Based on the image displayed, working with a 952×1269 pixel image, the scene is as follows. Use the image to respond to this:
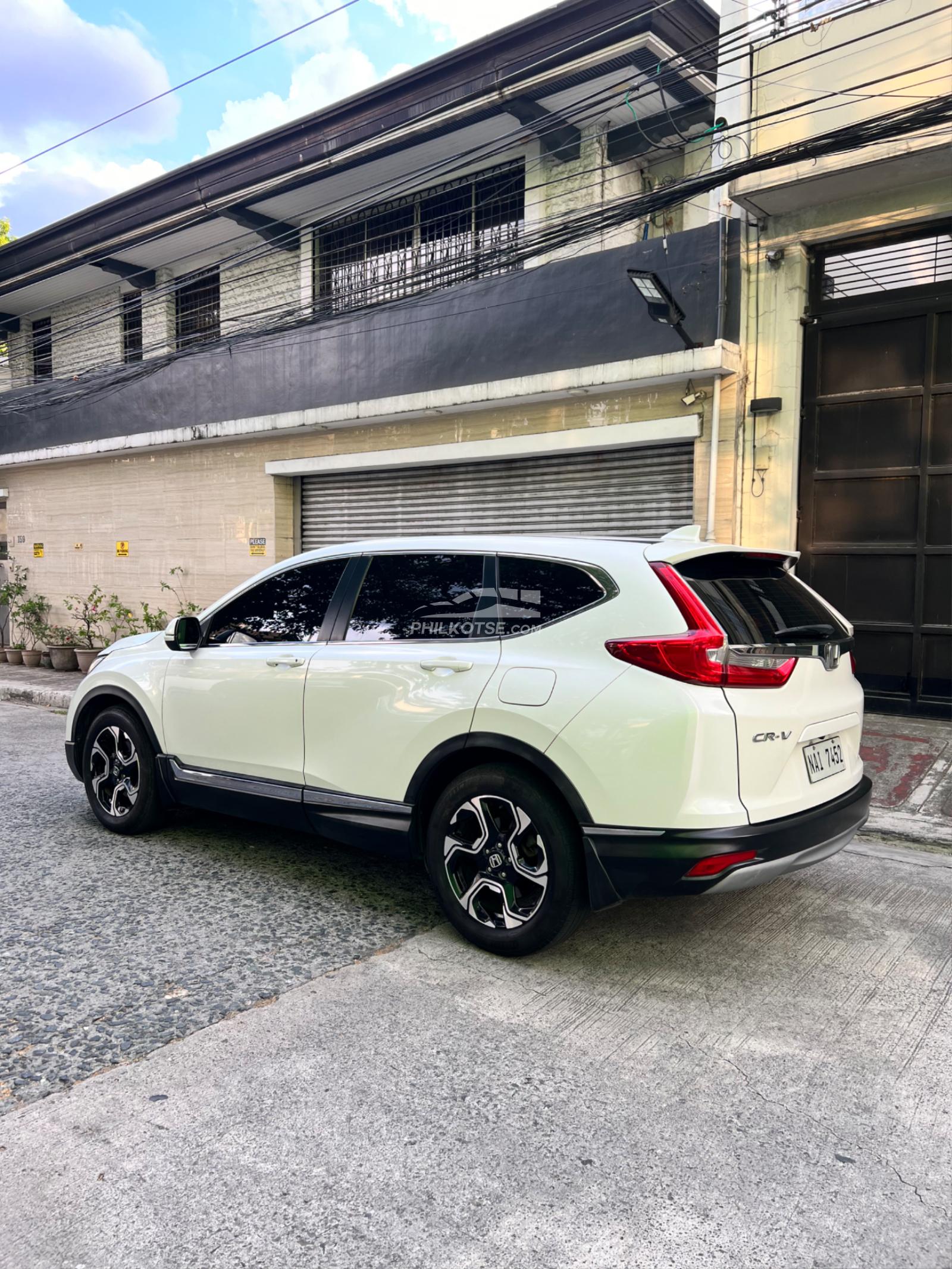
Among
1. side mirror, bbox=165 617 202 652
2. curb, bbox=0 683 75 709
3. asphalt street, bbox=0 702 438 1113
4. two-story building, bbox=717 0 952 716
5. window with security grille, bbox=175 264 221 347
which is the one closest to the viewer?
asphalt street, bbox=0 702 438 1113

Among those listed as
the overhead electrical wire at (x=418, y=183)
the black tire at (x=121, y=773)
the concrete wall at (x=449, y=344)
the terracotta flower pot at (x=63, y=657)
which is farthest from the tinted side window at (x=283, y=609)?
the terracotta flower pot at (x=63, y=657)

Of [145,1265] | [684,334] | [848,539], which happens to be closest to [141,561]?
[684,334]

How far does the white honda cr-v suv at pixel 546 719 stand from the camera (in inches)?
125

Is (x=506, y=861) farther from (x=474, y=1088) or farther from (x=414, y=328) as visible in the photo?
(x=414, y=328)

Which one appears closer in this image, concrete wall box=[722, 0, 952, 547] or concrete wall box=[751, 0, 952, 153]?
concrete wall box=[751, 0, 952, 153]

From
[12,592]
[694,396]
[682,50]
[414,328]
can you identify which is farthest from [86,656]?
[682,50]

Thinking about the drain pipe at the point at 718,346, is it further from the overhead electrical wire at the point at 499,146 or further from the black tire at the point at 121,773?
the black tire at the point at 121,773

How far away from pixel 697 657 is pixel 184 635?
9.44 feet

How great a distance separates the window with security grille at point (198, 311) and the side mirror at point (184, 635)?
10876mm

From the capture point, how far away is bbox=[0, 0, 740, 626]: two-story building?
30.5 ft

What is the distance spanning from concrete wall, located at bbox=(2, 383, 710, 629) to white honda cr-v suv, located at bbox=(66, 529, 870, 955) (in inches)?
222

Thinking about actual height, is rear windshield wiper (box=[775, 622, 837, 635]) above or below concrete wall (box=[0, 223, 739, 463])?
below

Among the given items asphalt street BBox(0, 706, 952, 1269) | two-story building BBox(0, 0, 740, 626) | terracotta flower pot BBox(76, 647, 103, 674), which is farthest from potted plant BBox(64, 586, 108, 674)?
asphalt street BBox(0, 706, 952, 1269)

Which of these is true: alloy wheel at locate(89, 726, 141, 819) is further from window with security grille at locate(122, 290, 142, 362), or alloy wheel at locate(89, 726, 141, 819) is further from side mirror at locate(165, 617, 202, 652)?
window with security grille at locate(122, 290, 142, 362)
